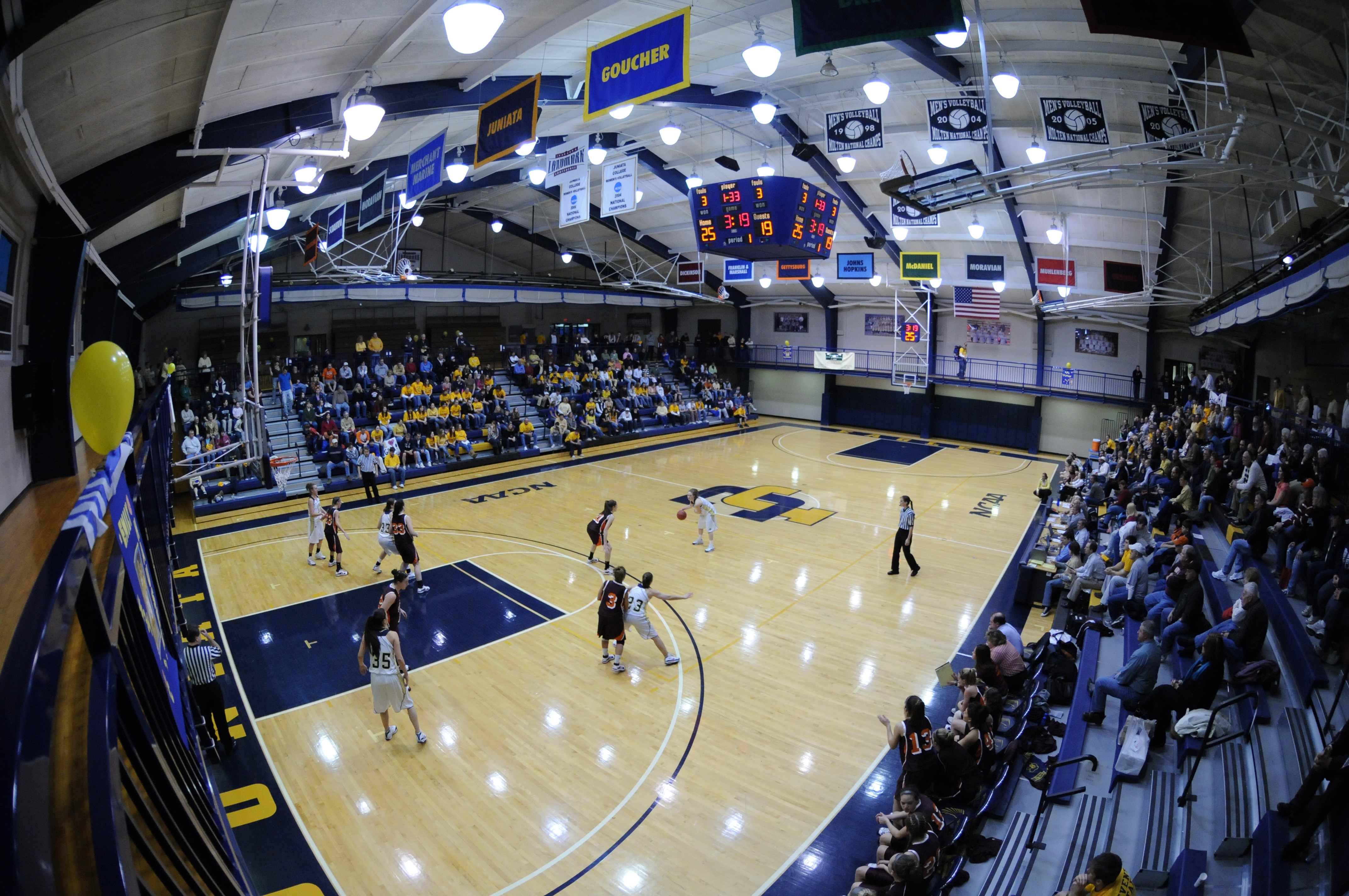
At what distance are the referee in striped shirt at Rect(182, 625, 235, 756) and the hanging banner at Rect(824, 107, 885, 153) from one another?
12078 millimetres

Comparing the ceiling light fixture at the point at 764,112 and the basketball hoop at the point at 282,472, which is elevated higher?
the ceiling light fixture at the point at 764,112

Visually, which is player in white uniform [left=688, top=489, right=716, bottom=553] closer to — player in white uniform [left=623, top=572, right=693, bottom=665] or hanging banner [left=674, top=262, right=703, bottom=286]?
player in white uniform [left=623, top=572, right=693, bottom=665]

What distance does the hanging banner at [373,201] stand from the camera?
1487 centimetres

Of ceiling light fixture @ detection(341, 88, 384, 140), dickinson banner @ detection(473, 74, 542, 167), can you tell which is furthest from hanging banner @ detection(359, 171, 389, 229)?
ceiling light fixture @ detection(341, 88, 384, 140)

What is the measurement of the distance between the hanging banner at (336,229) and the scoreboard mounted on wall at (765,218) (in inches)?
307

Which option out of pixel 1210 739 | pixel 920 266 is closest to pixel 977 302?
pixel 920 266

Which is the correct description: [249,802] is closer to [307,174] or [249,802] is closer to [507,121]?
[307,174]

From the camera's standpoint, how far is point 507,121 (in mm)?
10227

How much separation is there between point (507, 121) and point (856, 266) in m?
15.8

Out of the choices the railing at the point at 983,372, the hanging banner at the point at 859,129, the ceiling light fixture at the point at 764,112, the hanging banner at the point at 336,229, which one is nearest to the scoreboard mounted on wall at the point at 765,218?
the ceiling light fixture at the point at 764,112

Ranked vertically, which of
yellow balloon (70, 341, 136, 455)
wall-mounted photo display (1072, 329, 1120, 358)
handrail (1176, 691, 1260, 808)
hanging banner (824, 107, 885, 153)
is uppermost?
hanging banner (824, 107, 885, 153)

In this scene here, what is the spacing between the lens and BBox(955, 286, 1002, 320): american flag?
23859 millimetres

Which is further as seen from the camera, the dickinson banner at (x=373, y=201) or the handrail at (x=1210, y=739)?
the dickinson banner at (x=373, y=201)

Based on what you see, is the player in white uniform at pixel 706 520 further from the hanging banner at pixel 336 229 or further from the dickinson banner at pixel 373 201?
the hanging banner at pixel 336 229
